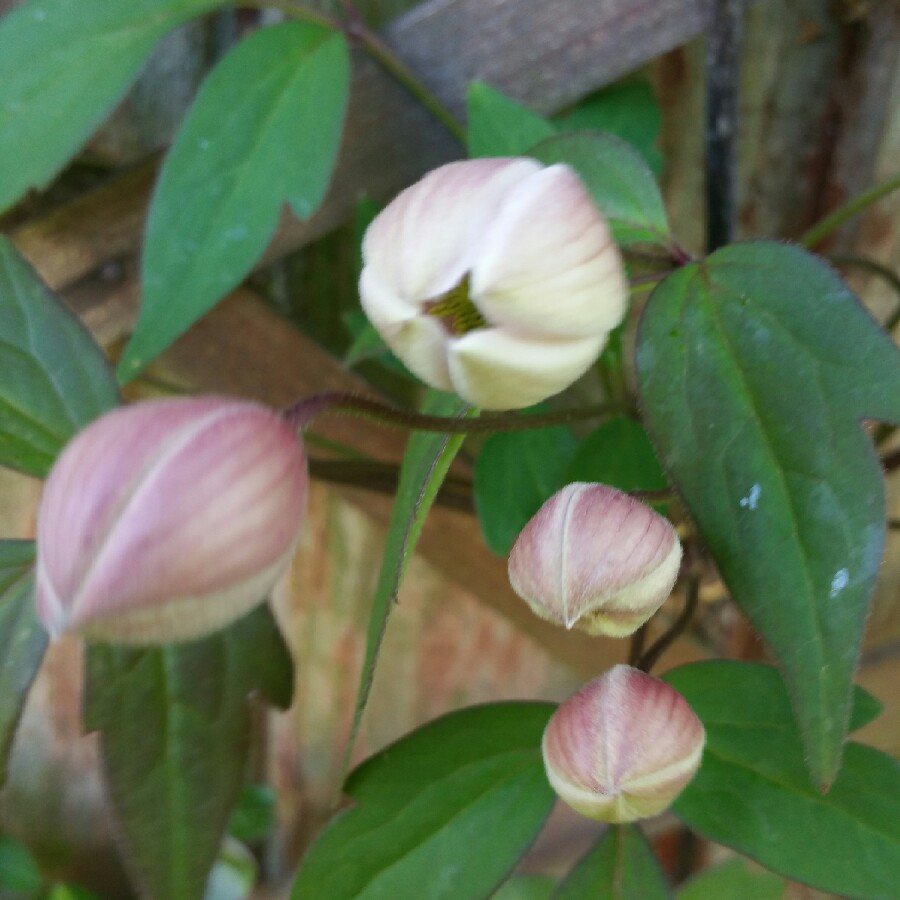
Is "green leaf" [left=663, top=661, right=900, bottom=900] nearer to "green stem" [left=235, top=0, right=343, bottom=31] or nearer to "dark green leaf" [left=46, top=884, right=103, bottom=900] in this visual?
"green stem" [left=235, top=0, right=343, bottom=31]

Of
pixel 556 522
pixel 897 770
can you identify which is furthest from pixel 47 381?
pixel 897 770

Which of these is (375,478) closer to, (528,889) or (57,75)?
(57,75)

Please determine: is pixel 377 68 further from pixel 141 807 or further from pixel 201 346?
pixel 141 807

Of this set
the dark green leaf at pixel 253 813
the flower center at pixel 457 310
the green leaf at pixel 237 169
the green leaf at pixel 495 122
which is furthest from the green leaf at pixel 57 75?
the dark green leaf at pixel 253 813

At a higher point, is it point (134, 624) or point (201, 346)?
point (134, 624)

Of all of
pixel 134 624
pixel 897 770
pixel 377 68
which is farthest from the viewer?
pixel 377 68

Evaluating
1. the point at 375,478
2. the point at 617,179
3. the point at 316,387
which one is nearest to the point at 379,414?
the point at 617,179

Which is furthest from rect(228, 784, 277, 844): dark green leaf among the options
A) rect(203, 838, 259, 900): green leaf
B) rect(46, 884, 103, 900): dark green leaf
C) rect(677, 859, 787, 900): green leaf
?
rect(677, 859, 787, 900): green leaf
